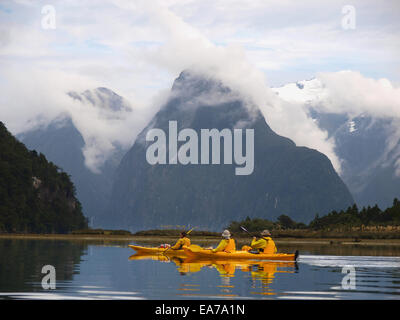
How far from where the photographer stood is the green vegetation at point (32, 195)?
15512 centimetres

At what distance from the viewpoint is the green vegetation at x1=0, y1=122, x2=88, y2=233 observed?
6107 inches

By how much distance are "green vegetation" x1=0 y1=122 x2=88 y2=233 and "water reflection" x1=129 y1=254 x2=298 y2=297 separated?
319 feet

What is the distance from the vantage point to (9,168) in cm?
16238

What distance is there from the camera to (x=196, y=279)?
1560 inches

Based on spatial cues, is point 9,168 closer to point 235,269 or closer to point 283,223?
point 283,223

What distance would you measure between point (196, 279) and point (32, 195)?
132m
